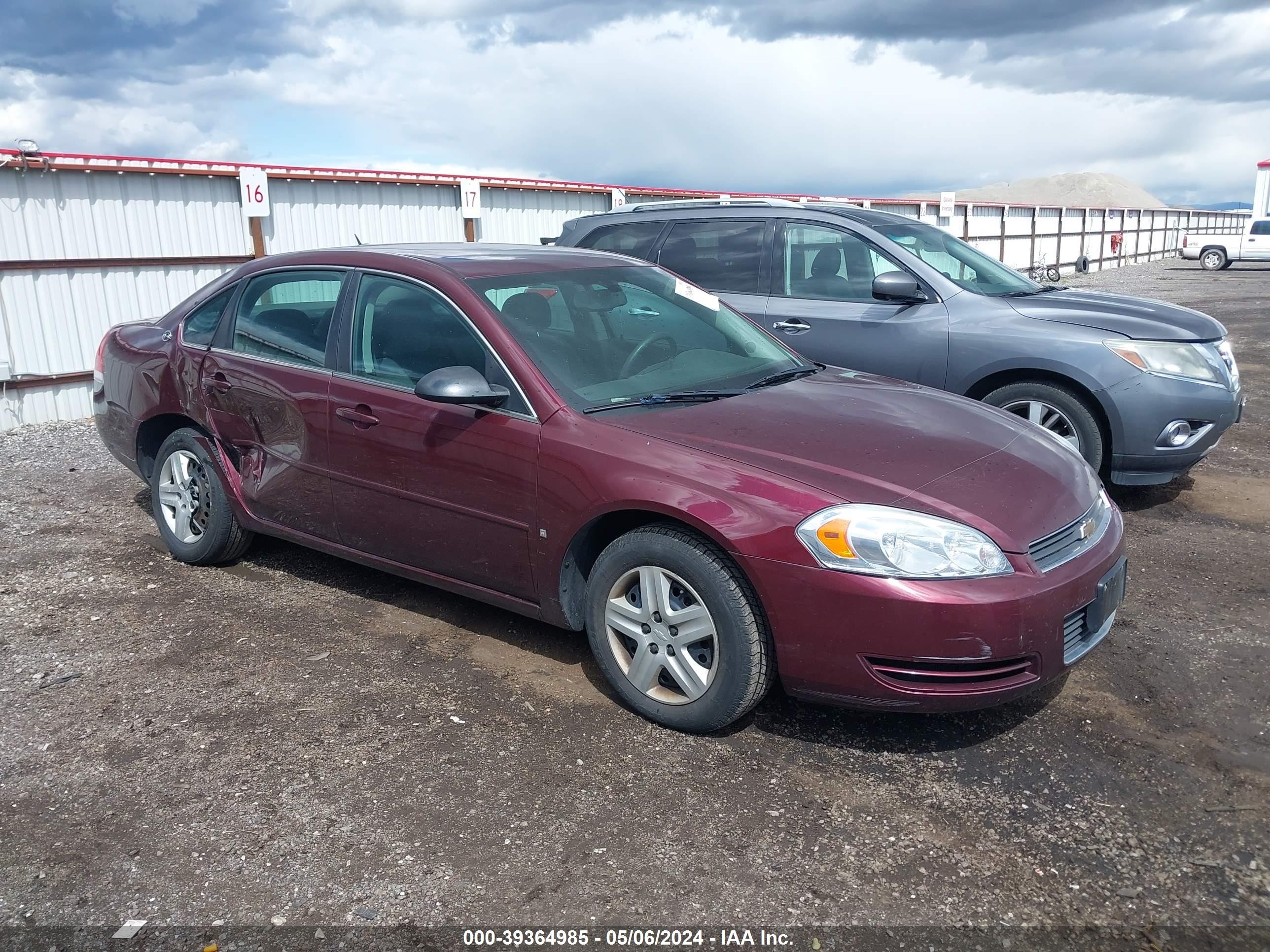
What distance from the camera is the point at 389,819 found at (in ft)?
10.3

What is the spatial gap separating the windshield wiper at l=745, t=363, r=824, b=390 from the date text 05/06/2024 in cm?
222

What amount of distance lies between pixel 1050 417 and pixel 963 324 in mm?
753

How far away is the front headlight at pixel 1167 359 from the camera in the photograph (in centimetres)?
590

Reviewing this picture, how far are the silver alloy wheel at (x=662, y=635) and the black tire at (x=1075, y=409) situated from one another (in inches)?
128

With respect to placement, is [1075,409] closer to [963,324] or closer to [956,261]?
[963,324]

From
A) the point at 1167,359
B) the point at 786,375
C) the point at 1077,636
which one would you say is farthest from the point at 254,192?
the point at 1077,636

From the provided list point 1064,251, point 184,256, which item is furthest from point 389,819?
point 1064,251

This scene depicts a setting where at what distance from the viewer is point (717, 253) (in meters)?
6.95

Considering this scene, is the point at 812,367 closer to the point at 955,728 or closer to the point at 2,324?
the point at 955,728

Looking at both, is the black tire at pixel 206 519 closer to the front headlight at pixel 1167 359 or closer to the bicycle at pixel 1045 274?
the front headlight at pixel 1167 359

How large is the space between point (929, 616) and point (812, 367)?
1.87m

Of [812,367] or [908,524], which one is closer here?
[908,524]

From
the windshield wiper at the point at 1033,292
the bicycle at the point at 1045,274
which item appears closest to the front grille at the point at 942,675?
the windshield wiper at the point at 1033,292

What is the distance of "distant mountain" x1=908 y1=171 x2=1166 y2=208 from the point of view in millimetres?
135000
